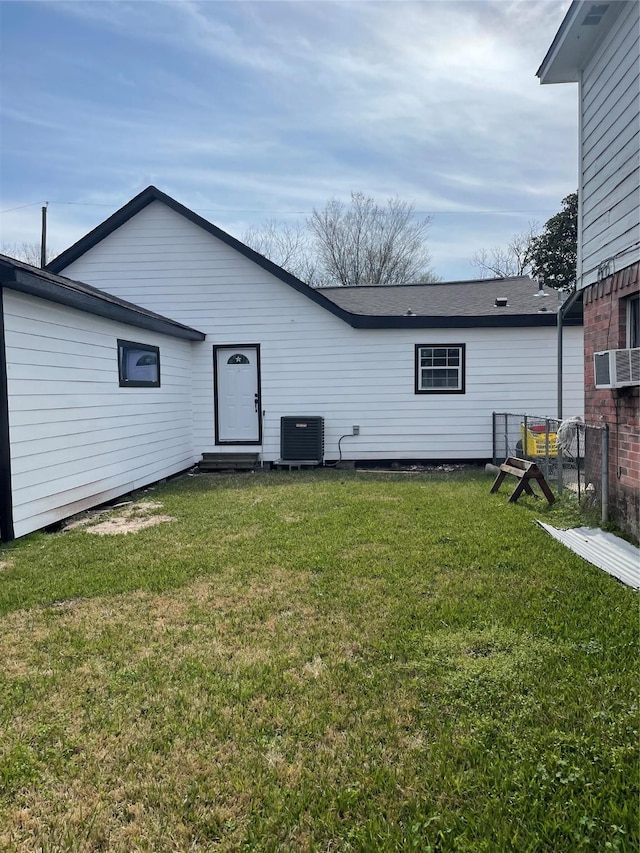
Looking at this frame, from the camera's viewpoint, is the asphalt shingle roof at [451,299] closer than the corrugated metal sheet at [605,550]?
No

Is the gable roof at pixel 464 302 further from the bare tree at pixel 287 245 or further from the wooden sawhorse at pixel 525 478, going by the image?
the bare tree at pixel 287 245

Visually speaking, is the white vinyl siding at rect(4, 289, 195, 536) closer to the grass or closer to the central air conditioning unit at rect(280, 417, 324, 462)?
the grass

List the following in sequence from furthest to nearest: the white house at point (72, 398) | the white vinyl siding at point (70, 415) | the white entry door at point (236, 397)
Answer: the white entry door at point (236, 397) < the white vinyl siding at point (70, 415) < the white house at point (72, 398)

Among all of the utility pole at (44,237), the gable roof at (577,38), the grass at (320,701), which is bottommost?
the grass at (320,701)

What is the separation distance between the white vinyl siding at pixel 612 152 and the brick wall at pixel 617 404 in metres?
0.22

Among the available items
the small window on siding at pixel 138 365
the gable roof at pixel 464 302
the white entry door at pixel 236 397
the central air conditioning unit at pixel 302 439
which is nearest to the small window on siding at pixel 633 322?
the gable roof at pixel 464 302

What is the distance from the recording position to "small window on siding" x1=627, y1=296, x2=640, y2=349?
5086 millimetres

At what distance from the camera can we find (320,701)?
2453 millimetres

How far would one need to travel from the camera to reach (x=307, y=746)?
7.09ft

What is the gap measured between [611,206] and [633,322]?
→ 1192 millimetres

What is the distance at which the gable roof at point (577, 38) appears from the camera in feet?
16.6

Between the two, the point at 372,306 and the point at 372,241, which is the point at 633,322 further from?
the point at 372,241

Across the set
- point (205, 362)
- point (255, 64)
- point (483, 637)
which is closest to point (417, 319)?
point (205, 362)

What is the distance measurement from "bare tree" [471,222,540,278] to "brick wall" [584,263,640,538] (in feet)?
84.2
